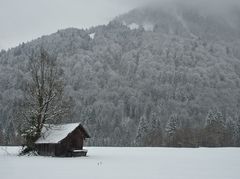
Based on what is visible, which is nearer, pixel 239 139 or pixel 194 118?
pixel 239 139

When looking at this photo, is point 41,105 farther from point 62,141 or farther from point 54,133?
point 62,141

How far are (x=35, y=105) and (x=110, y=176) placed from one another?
28.0m

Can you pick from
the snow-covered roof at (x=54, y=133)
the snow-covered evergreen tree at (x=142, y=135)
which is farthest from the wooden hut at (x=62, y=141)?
the snow-covered evergreen tree at (x=142, y=135)

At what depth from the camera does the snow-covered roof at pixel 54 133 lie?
47166 millimetres

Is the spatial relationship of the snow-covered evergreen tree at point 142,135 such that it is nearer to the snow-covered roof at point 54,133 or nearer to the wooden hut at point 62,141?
the snow-covered roof at point 54,133

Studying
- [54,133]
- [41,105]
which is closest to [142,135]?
[54,133]

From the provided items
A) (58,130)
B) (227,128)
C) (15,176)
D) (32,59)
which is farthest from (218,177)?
(227,128)

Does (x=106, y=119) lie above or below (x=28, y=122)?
below

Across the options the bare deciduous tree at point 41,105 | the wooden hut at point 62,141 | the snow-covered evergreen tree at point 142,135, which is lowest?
A: the snow-covered evergreen tree at point 142,135

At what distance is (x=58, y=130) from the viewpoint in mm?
50438

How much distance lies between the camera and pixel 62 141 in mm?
47375

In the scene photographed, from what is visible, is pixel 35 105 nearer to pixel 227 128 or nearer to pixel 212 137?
pixel 212 137

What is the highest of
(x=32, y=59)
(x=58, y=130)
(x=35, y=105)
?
(x=32, y=59)

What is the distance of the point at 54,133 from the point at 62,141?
2.91 meters
